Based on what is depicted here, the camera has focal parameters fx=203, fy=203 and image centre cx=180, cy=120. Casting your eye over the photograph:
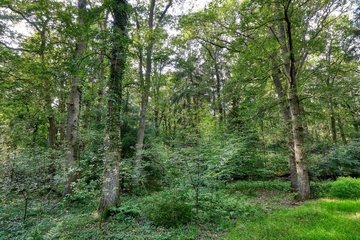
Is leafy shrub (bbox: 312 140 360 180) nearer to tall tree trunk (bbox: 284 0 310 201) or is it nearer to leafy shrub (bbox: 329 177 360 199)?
leafy shrub (bbox: 329 177 360 199)

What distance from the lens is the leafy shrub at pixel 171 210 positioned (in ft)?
14.0

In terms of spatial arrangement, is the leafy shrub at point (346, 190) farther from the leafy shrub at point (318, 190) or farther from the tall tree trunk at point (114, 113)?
the tall tree trunk at point (114, 113)

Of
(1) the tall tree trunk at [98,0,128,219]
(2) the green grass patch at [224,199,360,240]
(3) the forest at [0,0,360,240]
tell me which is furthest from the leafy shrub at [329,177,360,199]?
(1) the tall tree trunk at [98,0,128,219]

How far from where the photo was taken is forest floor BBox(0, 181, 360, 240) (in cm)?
358

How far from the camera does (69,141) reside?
6.80 meters

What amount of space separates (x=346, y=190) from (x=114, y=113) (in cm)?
710

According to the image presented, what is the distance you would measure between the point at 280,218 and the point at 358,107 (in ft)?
41.3

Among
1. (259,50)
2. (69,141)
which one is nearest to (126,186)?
(69,141)

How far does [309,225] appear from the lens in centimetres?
370

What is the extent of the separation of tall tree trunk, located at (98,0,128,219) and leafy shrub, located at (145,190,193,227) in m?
1.11

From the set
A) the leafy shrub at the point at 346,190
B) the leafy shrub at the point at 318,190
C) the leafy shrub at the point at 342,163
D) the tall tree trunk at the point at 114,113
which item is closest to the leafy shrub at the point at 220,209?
the tall tree trunk at the point at 114,113

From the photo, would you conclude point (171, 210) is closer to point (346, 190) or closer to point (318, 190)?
point (318, 190)

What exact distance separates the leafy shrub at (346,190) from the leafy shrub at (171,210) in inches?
188

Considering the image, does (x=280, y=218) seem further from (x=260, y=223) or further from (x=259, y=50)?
(x=259, y=50)
